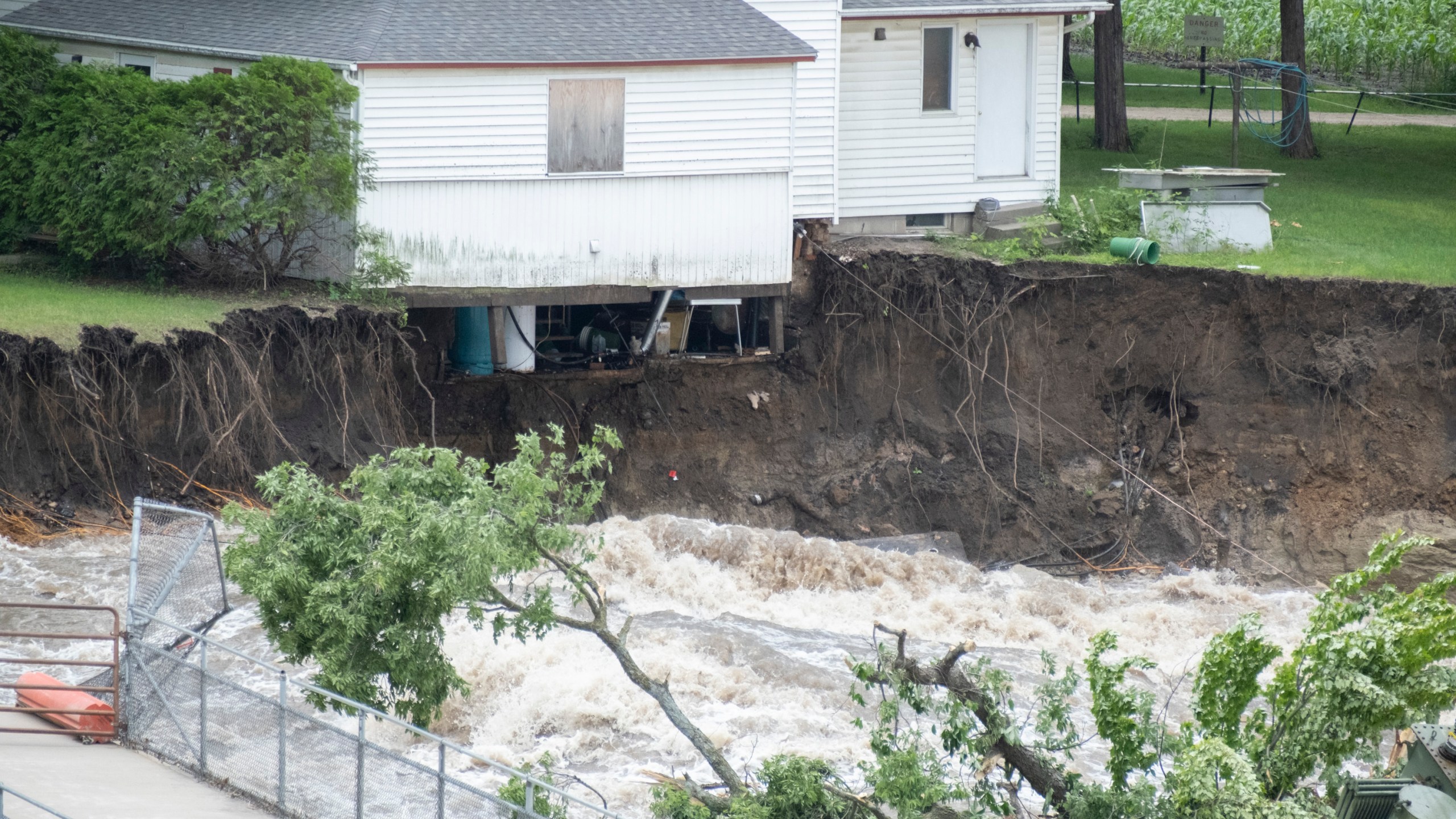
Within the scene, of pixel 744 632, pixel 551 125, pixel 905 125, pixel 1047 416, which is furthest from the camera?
pixel 905 125

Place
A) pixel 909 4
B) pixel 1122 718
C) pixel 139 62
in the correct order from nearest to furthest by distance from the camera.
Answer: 1. pixel 1122 718
2. pixel 139 62
3. pixel 909 4

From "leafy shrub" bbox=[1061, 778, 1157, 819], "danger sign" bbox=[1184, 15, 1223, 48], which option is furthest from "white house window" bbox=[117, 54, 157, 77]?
"danger sign" bbox=[1184, 15, 1223, 48]

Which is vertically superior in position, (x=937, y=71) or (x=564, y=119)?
(x=937, y=71)

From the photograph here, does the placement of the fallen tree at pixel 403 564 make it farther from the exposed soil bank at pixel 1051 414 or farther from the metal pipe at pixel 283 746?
the exposed soil bank at pixel 1051 414

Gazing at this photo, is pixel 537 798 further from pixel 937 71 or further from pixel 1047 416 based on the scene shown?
pixel 937 71

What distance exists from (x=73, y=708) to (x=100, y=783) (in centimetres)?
144

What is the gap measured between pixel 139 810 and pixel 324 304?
8534 millimetres

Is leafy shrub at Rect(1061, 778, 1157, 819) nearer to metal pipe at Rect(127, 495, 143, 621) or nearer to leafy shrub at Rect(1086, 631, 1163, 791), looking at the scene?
leafy shrub at Rect(1086, 631, 1163, 791)

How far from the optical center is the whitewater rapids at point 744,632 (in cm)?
1442

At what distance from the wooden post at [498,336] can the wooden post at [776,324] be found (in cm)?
366

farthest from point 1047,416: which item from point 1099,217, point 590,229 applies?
point 590,229

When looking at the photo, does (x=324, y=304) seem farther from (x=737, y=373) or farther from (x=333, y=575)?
(x=333, y=575)

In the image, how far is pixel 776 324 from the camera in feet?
68.9

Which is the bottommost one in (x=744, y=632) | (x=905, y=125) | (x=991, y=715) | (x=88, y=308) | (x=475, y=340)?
(x=744, y=632)
